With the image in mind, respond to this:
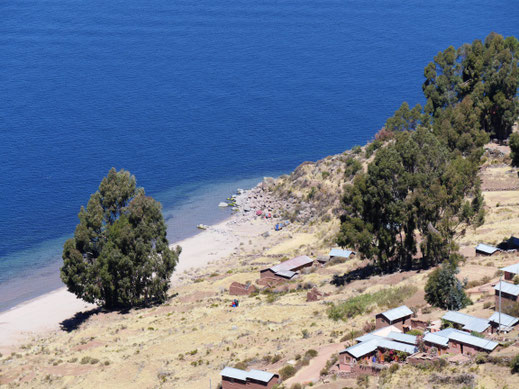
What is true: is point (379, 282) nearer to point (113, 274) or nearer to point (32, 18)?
point (113, 274)

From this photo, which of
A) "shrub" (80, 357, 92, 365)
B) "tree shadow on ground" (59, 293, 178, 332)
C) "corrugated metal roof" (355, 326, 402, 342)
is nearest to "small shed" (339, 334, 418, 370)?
"corrugated metal roof" (355, 326, 402, 342)

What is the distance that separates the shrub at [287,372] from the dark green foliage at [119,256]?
25.5 metres

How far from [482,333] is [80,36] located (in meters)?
148

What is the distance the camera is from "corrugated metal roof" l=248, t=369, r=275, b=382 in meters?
40.8

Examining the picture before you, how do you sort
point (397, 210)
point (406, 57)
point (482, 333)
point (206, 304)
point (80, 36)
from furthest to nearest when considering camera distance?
point (80, 36) < point (406, 57) < point (206, 304) < point (397, 210) < point (482, 333)

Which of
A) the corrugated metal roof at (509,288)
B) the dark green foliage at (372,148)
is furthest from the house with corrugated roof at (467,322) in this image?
the dark green foliage at (372,148)

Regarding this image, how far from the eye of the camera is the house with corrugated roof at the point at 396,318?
43781 mm

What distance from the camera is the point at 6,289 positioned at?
271 ft

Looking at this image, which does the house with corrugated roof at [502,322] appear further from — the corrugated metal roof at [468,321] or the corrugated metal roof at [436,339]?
the corrugated metal roof at [436,339]

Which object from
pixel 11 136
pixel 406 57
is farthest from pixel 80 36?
pixel 406 57

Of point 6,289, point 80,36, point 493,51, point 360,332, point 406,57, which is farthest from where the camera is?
point 80,36

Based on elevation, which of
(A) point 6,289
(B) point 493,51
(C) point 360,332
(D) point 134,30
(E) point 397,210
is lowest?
(A) point 6,289

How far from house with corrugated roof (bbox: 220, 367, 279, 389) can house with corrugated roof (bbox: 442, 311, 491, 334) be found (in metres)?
10.1

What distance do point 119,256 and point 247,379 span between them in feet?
85.3
